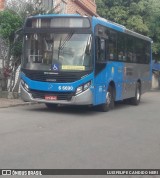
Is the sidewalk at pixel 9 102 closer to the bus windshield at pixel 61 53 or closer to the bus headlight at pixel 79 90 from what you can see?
the bus windshield at pixel 61 53

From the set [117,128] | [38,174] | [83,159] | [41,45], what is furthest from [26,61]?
[38,174]

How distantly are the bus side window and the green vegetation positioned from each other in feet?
59.8

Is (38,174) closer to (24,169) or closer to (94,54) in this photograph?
(24,169)

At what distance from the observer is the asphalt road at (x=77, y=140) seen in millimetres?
7602

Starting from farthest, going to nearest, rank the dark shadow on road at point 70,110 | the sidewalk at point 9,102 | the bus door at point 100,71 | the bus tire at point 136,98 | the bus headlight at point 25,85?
the bus tire at point 136,98 → the sidewalk at point 9,102 → the dark shadow on road at point 70,110 → the bus headlight at point 25,85 → the bus door at point 100,71

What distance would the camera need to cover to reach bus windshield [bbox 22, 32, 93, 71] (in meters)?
14.2

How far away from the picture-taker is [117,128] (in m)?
11.9

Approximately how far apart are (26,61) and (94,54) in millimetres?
2361

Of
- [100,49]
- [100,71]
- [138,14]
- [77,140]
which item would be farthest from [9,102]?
[138,14]

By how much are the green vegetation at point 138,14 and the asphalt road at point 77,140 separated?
759 inches

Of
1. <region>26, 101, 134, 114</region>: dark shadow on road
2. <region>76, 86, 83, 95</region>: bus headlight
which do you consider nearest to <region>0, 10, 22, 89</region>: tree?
<region>26, 101, 134, 114</region>: dark shadow on road

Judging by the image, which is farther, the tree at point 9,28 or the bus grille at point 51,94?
the tree at point 9,28

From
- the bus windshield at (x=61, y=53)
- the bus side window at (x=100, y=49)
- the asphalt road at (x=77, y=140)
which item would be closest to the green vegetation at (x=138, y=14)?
the bus side window at (x=100, y=49)

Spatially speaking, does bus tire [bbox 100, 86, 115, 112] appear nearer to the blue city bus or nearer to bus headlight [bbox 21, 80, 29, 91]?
the blue city bus
